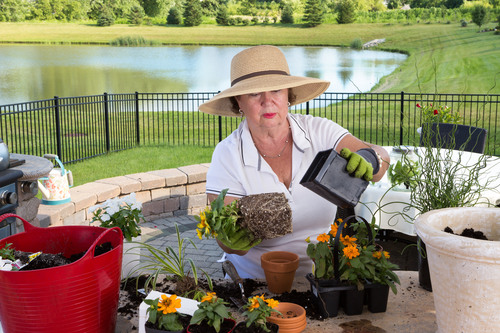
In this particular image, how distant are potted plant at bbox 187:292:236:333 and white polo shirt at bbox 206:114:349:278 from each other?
102 cm

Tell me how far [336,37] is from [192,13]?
8.88 m

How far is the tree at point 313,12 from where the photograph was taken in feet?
97.2

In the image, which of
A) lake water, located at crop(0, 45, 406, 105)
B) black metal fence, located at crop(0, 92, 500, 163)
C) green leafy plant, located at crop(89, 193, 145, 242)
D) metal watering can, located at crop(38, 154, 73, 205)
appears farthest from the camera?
lake water, located at crop(0, 45, 406, 105)

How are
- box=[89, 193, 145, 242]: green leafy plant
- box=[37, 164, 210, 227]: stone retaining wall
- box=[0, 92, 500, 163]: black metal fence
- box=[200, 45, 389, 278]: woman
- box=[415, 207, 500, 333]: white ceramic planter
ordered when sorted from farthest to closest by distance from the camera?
box=[0, 92, 500, 163]: black metal fence < box=[37, 164, 210, 227]: stone retaining wall < box=[200, 45, 389, 278]: woman < box=[89, 193, 145, 242]: green leafy plant < box=[415, 207, 500, 333]: white ceramic planter

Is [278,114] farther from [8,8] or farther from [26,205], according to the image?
[8,8]

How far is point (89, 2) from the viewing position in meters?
27.4

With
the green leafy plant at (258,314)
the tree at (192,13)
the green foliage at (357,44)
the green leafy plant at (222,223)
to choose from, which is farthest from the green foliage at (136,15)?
the green leafy plant at (258,314)

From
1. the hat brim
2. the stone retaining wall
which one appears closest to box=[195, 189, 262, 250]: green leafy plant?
the hat brim

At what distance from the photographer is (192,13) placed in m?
30.1

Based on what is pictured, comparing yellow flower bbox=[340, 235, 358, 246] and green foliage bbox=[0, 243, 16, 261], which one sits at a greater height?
green foliage bbox=[0, 243, 16, 261]

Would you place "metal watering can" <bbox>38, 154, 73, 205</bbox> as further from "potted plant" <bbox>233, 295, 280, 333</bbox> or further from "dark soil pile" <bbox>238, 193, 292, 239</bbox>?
"potted plant" <bbox>233, 295, 280, 333</bbox>

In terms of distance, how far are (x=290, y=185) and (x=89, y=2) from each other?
91.9 ft

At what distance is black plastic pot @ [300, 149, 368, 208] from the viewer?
169 cm

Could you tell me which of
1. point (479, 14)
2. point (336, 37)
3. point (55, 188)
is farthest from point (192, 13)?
point (55, 188)
